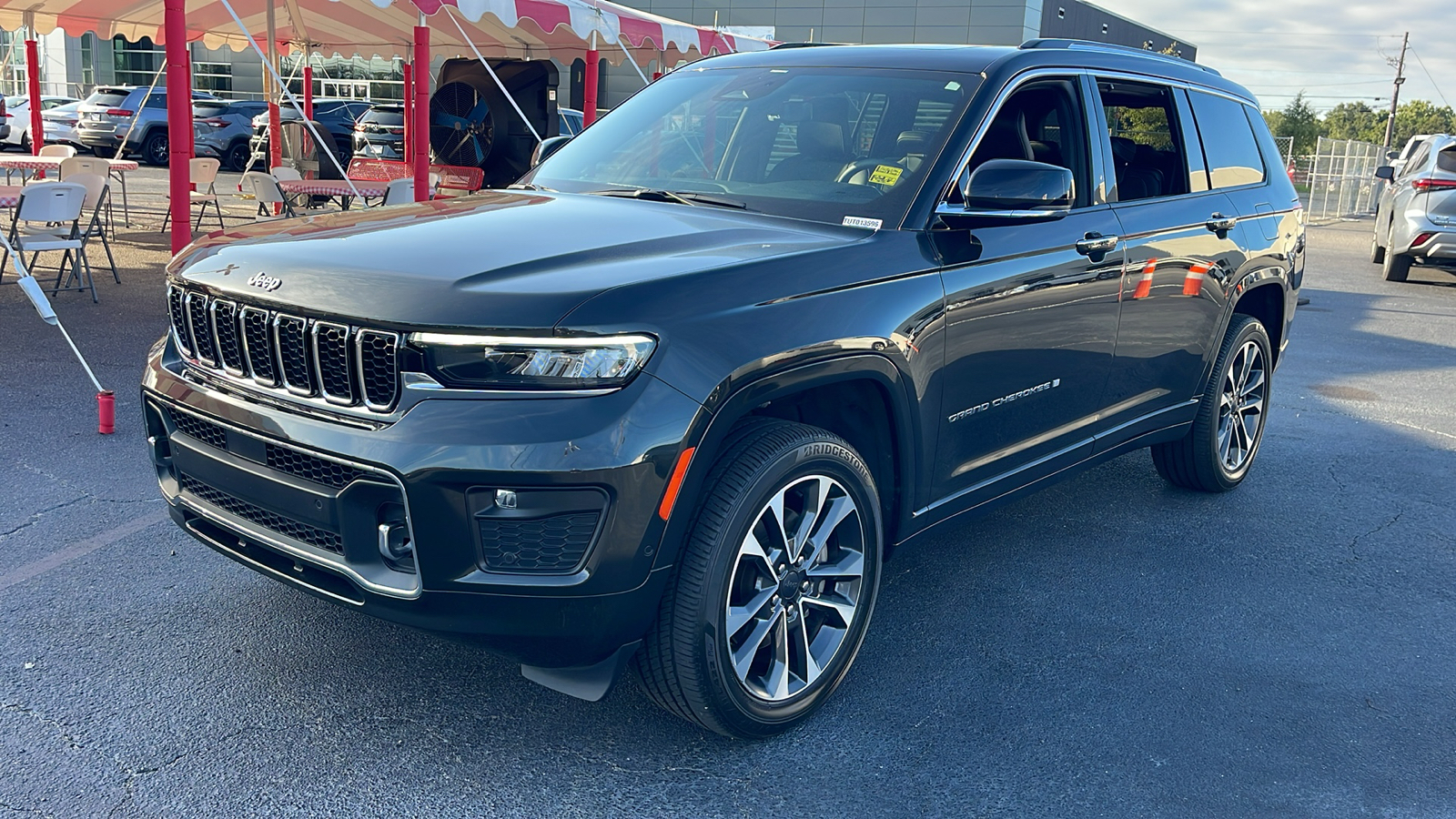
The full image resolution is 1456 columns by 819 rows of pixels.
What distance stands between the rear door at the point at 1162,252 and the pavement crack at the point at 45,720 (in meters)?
3.47

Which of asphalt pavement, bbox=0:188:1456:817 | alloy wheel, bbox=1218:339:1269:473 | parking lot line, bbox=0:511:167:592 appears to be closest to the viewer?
asphalt pavement, bbox=0:188:1456:817

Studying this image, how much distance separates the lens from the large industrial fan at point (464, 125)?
15.2m

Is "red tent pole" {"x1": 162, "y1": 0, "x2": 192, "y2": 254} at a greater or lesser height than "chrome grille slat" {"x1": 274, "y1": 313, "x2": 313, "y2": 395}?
greater

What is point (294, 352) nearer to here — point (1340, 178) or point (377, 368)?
point (377, 368)

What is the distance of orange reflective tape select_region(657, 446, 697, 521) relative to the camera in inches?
103

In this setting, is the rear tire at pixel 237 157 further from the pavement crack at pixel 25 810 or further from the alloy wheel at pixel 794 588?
the alloy wheel at pixel 794 588

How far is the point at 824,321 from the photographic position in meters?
3.00

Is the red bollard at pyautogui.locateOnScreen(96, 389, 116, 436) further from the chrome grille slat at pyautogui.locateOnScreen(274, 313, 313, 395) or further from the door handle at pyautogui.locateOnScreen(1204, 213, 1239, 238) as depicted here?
the door handle at pyautogui.locateOnScreen(1204, 213, 1239, 238)

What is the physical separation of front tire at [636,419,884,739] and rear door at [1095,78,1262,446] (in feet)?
5.25

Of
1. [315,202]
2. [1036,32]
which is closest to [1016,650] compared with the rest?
[315,202]

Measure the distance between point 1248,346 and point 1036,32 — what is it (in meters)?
49.2

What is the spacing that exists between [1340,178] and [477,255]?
34.1 meters

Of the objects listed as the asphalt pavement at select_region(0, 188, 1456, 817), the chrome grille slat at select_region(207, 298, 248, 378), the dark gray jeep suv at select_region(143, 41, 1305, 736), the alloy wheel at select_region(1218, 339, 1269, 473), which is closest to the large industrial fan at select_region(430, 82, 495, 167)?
the asphalt pavement at select_region(0, 188, 1456, 817)

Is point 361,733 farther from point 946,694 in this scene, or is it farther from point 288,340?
point 946,694
